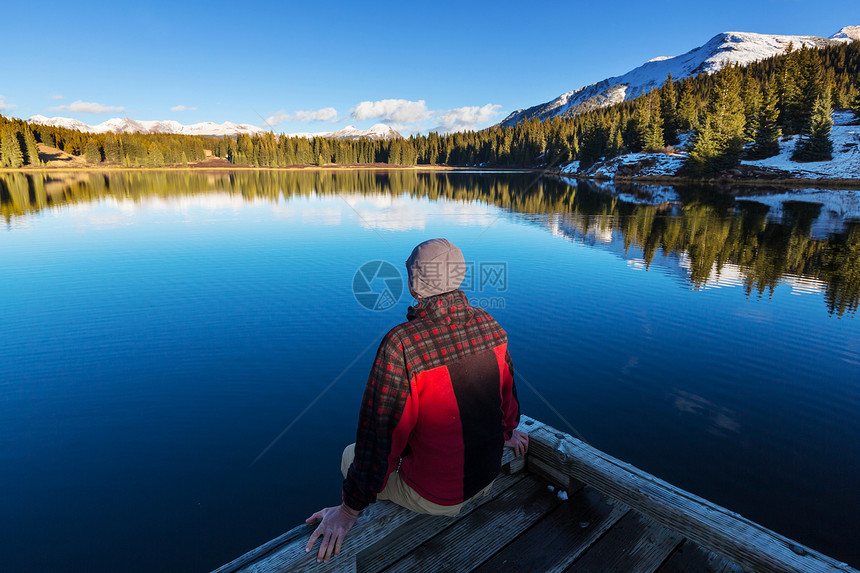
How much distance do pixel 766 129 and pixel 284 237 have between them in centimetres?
8944

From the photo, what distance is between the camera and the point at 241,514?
6.04 metres

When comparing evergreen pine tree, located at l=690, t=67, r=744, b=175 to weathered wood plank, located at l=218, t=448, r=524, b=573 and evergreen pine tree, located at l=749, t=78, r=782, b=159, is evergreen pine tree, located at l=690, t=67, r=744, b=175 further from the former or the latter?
weathered wood plank, located at l=218, t=448, r=524, b=573

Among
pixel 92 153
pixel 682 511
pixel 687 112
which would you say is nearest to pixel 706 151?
pixel 687 112

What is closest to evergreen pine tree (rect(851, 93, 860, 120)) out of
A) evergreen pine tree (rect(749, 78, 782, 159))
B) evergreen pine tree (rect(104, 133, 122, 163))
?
evergreen pine tree (rect(749, 78, 782, 159))

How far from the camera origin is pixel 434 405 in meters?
3.02

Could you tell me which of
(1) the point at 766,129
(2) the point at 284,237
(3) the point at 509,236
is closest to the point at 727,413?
(3) the point at 509,236

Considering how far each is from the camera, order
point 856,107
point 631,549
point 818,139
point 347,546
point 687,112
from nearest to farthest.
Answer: point 347,546, point 631,549, point 818,139, point 856,107, point 687,112

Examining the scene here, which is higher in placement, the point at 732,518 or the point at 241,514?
the point at 732,518

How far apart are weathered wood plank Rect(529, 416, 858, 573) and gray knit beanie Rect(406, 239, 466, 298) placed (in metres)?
2.35

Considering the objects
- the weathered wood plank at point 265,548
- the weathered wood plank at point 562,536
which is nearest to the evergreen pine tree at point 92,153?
the weathered wood plank at point 265,548

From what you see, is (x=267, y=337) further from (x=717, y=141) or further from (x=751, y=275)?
(x=717, y=141)

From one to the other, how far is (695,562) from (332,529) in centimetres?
Answer: 298

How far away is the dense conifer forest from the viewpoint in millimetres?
77188

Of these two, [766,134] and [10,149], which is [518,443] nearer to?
[766,134]
